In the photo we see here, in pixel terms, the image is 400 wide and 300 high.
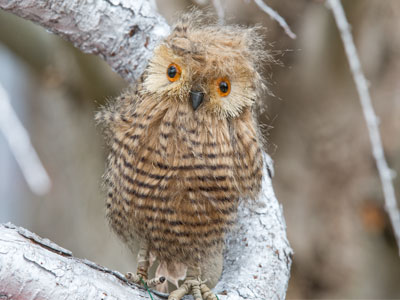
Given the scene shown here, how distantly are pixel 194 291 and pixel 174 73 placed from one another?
0.42 meters

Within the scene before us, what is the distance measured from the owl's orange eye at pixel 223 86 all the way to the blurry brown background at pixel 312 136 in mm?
1007

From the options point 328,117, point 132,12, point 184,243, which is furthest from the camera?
point 328,117

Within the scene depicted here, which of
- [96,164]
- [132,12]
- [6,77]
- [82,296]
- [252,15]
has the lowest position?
[82,296]

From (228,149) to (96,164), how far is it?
1332 millimetres

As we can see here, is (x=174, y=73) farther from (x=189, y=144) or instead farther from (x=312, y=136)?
(x=312, y=136)

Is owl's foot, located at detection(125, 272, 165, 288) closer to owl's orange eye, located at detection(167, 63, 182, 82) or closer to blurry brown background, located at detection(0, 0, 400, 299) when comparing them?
owl's orange eye, located at detection(167, 63, 182, 82)

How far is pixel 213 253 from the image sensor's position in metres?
0.97

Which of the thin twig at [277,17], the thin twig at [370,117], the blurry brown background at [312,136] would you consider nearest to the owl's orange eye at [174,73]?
the thin twig at [277,17]

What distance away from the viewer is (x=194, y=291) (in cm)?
94

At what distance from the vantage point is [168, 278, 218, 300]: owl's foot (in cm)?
90

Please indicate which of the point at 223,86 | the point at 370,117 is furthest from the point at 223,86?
the point at 370,117

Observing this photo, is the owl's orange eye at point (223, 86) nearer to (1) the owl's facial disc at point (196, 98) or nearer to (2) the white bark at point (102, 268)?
(1) the owl's facial disc at point (196, 98)

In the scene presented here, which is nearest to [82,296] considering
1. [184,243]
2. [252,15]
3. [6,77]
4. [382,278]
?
[184,243]

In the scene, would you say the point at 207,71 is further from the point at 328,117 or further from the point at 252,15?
the point at 328,117
